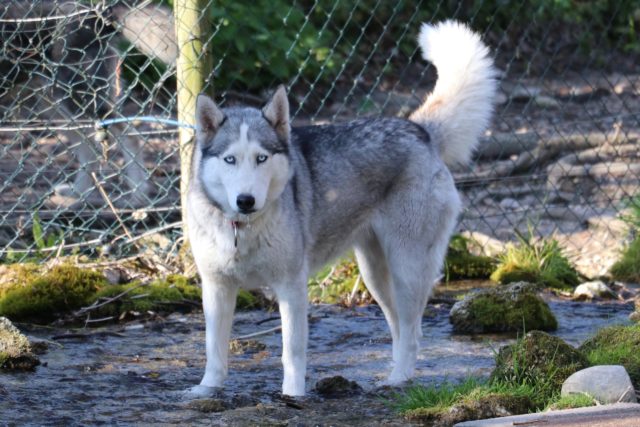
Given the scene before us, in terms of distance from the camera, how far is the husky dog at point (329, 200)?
3.85 metres

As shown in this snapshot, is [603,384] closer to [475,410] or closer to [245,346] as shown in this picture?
[475,410]

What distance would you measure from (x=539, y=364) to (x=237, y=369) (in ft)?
4.31

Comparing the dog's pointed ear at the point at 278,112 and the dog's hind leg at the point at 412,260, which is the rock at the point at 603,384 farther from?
the dog's pointed ear at the point at 278,112

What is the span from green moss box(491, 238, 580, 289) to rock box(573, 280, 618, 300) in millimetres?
164

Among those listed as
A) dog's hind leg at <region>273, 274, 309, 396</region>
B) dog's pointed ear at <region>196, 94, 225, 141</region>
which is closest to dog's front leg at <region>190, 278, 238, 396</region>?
dog's hind leg at <region>273, 274, 309, 396</region>

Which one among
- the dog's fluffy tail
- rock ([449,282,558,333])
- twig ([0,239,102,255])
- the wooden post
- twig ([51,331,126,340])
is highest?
the wooden post

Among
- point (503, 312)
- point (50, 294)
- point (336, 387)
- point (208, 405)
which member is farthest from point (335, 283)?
point (208, 405)

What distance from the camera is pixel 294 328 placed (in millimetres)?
3959

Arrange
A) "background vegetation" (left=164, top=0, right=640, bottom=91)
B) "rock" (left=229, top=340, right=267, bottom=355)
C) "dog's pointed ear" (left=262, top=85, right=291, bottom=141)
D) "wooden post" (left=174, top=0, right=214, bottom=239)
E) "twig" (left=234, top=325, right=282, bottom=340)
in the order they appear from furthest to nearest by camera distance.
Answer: "background vegetation" (left=164, top=0, right=640, bottom=91) → "wooden post" (left=174, top=0, right=214, bottom=239) → "twig" (left=234, top=325, right=282, bottom=340) → "rock" (left=229, top=340, right=267, bottom=355) → "dog's pointed ear" (left=262, top=85, right=291, bottom=141)

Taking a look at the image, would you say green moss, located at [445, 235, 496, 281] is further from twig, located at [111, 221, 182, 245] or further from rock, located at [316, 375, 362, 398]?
rock, located at [316, 375, 362, 398]

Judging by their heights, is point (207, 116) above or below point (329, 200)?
above

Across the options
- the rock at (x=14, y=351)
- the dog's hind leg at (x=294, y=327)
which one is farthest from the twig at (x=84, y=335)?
the dog's hind leg at (x=294, y=327)

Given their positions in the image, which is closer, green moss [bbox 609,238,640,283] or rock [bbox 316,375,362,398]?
rock [bbox 316,375,362,398]

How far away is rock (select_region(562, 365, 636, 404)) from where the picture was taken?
132 inches
